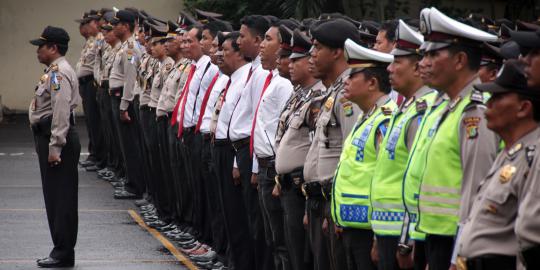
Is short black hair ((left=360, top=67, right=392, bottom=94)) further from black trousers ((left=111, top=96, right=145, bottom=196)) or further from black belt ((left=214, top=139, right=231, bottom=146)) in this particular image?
black trousers ((left=111, top=96, right=145, bottom=196))

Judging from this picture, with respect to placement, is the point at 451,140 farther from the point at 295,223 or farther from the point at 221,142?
the point at 221,142

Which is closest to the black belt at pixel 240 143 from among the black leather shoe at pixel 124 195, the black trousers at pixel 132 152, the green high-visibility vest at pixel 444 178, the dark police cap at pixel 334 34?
the dark police cap at pixel 334 34

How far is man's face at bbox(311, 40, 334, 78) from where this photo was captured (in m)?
8.48

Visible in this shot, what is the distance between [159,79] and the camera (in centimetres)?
1497

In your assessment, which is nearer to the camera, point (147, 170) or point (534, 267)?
point (534, 267)

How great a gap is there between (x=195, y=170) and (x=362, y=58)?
5.62 m

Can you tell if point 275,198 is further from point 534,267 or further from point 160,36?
point 160,36

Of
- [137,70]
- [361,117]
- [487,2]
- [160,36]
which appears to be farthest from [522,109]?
[487,2]

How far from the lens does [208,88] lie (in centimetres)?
1238

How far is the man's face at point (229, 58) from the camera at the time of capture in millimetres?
A: 11375

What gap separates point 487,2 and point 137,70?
11.0 meters

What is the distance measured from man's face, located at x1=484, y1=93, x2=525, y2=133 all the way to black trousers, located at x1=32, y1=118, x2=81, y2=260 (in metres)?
6.85

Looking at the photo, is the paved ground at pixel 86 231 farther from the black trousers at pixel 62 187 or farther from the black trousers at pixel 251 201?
the black trousers at pixel 251 201

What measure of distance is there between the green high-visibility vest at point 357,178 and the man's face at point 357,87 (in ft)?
0.72
